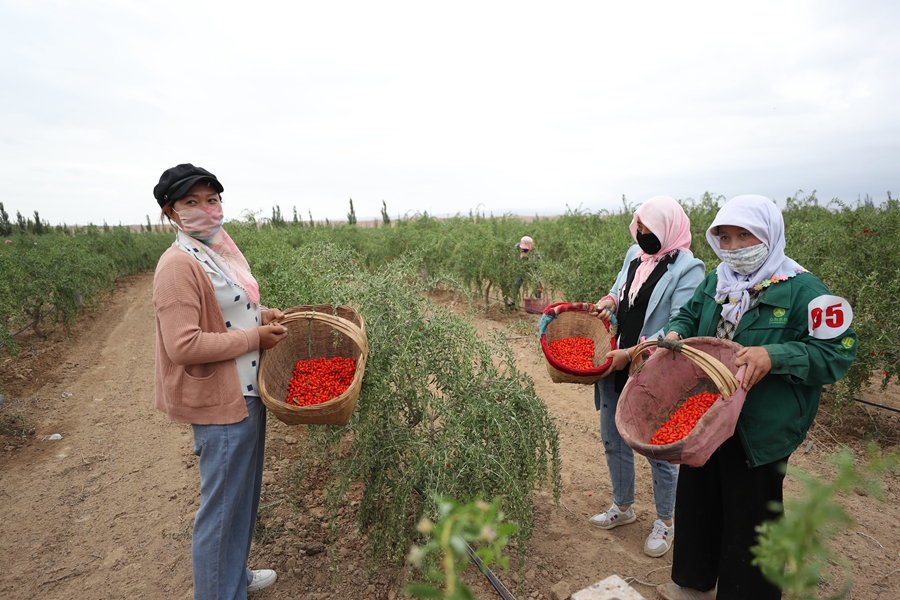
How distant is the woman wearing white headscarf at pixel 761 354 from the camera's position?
5.91 ft

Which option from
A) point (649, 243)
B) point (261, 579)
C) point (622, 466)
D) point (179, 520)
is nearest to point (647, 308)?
point (649, 243)

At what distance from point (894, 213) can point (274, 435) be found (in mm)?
6772

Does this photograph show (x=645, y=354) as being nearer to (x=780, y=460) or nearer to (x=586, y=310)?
(x=780, y=460)

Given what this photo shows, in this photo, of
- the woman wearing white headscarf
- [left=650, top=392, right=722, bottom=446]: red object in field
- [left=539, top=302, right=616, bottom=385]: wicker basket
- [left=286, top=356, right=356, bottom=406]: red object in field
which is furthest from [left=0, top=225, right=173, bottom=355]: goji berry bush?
the woman wearing white headscarf

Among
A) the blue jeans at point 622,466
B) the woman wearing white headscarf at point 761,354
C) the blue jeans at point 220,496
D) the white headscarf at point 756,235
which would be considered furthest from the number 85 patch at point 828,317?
the blue jeans at point 220,496

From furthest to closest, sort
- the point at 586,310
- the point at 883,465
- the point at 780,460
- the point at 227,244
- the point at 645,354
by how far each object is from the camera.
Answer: the point at 586,310, the point at 645,354, the point at 227,244, the point at 780,460, the point at 883,465

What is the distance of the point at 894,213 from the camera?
536 centimetres

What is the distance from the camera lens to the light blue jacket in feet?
8.19

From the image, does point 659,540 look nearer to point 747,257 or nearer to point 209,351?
point 747,257

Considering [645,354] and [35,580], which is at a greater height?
[645,354]

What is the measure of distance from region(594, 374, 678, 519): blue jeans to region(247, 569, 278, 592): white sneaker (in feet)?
6.32

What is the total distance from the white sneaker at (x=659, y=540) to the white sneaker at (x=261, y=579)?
80.0 inches

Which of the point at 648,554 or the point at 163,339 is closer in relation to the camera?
the point at 163,339

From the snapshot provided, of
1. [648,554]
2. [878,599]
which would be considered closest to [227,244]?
[648,554]
